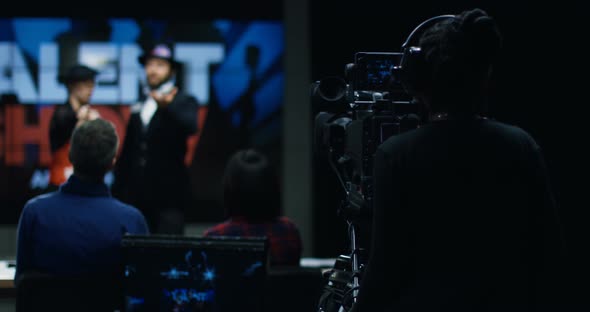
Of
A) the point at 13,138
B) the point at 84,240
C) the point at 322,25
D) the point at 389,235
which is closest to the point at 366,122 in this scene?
the point at 389,235

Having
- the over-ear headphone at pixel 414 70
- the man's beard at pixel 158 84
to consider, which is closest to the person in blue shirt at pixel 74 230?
the over-ear headphone at pixel 414 70

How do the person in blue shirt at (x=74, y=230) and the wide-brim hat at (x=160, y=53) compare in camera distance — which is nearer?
the person in blue shirt at (x=74, y=230)

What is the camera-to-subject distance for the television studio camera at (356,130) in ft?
6.24

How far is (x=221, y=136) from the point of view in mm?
6289

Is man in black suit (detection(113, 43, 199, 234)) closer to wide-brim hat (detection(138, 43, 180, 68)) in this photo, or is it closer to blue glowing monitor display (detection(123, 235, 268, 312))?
wide-brim hat (detection(138, 43, 180, 68))

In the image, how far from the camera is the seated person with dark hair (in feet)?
9.25

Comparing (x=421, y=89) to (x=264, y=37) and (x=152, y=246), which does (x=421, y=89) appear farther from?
(x=264, y=37)

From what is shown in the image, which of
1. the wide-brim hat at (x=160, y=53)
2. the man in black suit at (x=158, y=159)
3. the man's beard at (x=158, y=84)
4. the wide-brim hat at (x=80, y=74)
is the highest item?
the wide-brim hat at (x=160, y=53)

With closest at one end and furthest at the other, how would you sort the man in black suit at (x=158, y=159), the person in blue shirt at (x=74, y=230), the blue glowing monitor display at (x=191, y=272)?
1. the blue glowing monitor display at (x=191, y=272)
2. the person in blue shirt at (x=74, y=230)
3. the man in black suit at (x=158, y=159)

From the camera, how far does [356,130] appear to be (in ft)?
6.43

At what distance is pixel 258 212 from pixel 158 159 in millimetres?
1629

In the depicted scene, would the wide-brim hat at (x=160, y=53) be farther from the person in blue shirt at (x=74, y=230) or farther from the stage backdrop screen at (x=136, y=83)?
the person in blue shirt at (x=74, y=230)

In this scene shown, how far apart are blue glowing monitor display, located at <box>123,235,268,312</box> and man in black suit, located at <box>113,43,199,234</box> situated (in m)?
2.45

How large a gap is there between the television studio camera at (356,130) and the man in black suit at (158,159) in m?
2.22
